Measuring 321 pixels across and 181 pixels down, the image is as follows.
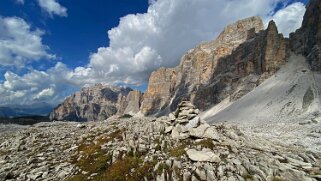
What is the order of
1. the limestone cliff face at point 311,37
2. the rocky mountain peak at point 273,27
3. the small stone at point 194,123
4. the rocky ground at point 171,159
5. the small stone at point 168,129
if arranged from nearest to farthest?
the rocky ground at point 171,159
the small stone at point 194,123
the small stone at point 168,129
the limestone cliff face at point 311,37
the rocky mountain peak at point 273,27

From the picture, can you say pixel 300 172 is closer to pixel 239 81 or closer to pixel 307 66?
pixel 307 66

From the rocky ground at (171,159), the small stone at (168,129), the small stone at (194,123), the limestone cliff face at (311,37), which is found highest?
the limestone cliff face at (311,37)

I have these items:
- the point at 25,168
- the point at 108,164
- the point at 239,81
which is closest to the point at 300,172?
the point at 108,164

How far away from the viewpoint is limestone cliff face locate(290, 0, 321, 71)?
146500mm

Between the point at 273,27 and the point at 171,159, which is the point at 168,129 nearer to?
the point at 171,159

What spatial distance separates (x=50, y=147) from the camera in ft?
123

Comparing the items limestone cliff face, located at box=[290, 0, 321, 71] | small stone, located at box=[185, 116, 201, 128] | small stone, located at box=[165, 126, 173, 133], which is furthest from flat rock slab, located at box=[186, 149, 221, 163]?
limestone cliff face, located at box=[290, 0, 321, 71]

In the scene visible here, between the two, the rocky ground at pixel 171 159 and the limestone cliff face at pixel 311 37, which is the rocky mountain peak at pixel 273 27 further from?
the rocky ground at pixel 171 159

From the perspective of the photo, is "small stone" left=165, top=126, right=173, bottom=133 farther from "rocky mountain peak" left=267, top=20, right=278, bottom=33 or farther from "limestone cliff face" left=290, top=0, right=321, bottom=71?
"rocky mountain peak" left=267, top=20, right=278, bottom=33

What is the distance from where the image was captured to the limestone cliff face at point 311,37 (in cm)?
14650

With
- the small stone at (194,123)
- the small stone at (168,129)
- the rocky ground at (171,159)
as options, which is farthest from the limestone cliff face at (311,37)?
the small stone at (168,129)

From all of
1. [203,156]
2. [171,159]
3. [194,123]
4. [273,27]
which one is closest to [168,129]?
[194,123]

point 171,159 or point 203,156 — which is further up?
point 203,156

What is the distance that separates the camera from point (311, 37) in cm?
16162
